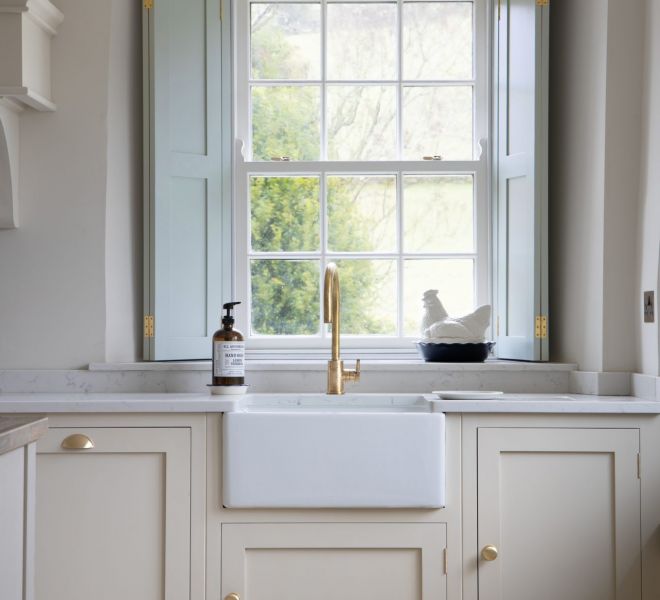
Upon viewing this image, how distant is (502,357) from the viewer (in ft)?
11.2

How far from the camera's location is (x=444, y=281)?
139 inches

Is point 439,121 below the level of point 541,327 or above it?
above

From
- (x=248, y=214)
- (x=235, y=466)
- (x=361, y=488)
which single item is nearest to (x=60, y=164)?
(x=248, y=214)

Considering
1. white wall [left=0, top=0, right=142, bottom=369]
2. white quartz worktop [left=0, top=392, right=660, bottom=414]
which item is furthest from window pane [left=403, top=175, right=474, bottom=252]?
white wall [left=0, top=0, right=142, bottom=369]

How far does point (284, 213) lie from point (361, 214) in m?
0.31

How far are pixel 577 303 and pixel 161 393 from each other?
149 cm

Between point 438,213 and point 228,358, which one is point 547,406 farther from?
point 438,213

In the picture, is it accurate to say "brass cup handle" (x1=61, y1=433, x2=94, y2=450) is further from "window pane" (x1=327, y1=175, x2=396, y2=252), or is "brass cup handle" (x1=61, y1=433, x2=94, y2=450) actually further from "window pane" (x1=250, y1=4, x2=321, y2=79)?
"window pane" (x1=250, y1=4, x2=321, y2=79)

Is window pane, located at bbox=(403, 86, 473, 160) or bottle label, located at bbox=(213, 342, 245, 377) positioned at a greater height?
window pane, located at bbox=(403, 86, 473, 160)

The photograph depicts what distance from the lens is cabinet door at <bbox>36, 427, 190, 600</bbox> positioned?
→ 2.67 m

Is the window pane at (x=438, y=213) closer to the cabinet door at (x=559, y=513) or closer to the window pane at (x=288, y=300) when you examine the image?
the window pane at (x=288, y=300)

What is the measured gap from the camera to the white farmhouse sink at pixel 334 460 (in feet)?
8.66

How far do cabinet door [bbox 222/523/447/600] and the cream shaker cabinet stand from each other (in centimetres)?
16

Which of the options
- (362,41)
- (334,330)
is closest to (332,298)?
(334,330)
